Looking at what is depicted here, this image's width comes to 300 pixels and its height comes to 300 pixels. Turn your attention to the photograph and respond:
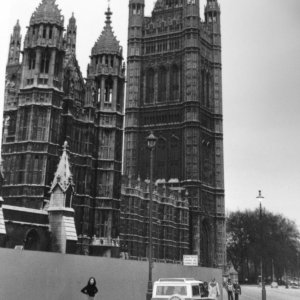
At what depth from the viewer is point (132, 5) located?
98.7m

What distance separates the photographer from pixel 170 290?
19969mm

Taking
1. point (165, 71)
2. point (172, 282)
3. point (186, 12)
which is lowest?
point (172, 282)

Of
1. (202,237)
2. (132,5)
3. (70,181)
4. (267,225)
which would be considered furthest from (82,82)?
(267,225)

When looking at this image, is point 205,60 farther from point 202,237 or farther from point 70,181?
point 70,181

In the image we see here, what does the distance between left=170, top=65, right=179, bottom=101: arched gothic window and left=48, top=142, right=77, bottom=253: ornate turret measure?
51.9 meters

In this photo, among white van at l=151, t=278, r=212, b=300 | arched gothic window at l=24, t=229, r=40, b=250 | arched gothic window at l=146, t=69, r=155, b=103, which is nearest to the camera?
white van at l=151, t=278, r=212, b=300

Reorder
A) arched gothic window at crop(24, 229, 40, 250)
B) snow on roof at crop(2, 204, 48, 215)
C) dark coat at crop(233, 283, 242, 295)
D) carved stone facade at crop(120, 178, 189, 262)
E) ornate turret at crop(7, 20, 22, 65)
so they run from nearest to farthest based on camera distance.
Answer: dark coat at crop(233, 283, 242, 295), snow on roof at crop(2, 204, 48, 215), arched gothic window at crop(24, 229, 40, 250), ornate turret at crop(7, 20, 22, 65), carved stone facade at crop(120, 178, 189, 262)

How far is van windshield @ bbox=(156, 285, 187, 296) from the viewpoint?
65.2ft

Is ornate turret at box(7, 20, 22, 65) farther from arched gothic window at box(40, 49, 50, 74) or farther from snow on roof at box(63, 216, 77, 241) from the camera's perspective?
snow on roof at box(63, 216, 77, 241)

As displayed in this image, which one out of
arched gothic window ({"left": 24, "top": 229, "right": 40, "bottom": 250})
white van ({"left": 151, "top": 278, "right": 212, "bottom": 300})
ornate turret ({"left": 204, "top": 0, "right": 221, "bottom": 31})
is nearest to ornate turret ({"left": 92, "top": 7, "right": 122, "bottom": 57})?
arched gothic window ({"left": 24, "top": 229, "right": 40, "bottom": 250})

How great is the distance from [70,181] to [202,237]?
158ft

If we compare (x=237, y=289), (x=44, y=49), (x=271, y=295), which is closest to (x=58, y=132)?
(x=44, y=49)

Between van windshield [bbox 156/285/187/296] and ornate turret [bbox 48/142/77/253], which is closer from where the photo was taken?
van windshield [bbox 156/285/187/296]

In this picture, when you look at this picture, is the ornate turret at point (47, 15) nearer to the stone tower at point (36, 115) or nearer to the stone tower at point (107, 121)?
the stone tower at point (36, 115)
